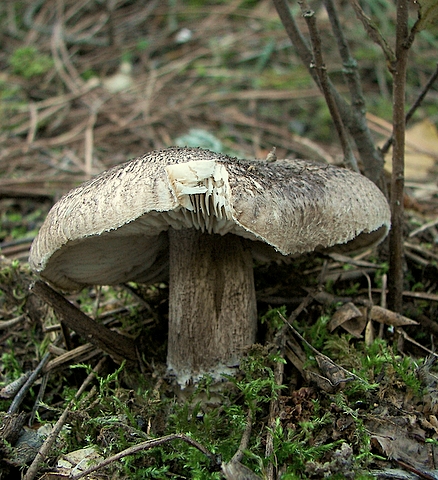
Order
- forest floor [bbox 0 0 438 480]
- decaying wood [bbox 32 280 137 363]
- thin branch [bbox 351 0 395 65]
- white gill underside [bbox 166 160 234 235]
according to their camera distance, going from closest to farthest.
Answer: white gill underside [bbox 166 160 234 235] → forest floor [bbox 0 0 438 480] → thin branch [bbox 351 0 395 65] → decaying wood [bbox 32 280 137 363]

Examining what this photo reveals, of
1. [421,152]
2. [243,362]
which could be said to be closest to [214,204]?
[243,362]

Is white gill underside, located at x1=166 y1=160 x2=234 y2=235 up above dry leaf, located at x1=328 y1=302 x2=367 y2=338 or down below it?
above

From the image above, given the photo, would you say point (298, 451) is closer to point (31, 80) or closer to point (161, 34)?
point (31, 80)

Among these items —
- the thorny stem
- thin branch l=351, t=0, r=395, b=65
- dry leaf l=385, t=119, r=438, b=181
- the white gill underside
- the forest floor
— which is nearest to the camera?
the white gill underside

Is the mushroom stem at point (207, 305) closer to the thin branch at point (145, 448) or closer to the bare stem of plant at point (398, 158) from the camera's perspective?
the thin branch at point (145, 448)

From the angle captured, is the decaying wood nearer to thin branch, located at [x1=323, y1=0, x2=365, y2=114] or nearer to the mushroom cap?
the mushroom cap

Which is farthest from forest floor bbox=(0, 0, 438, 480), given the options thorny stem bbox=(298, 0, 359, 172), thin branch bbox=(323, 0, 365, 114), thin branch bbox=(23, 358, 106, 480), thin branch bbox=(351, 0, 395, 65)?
thin branch bbox=(351, 0, 395, 65)

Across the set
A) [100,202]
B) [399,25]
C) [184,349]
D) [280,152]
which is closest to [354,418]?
[184,349]

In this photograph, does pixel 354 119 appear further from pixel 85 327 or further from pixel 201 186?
pixel 85 327
